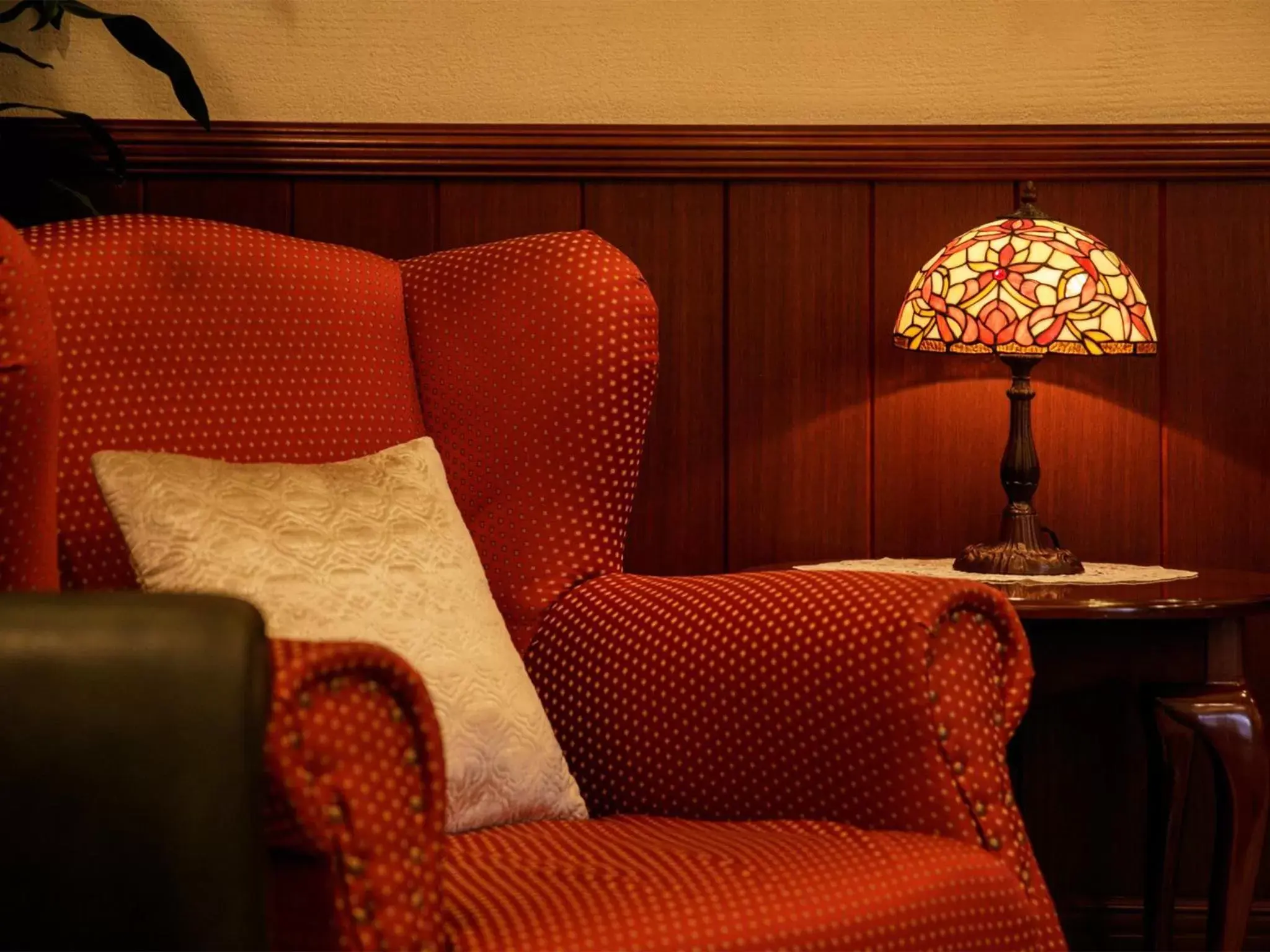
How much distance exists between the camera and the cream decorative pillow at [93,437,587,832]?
1043 mm

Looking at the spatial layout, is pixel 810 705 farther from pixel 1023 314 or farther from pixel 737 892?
pixel 1023 314

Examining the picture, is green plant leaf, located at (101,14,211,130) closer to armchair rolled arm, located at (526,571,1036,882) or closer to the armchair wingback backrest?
the armchair wingback backrest

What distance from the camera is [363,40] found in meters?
1.85

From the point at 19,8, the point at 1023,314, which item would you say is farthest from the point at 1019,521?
the point at 19,8

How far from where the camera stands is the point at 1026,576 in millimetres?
1530

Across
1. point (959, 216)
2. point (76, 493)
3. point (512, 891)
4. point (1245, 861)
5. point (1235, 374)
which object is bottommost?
point (1245, 861)

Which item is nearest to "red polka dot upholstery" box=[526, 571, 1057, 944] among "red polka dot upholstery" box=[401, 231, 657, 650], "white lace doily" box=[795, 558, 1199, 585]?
"red polka dot upholstery" box=[401, 231, 657, 650]

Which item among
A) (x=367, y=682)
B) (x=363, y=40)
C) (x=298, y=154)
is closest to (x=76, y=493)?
(x=367, y=682)

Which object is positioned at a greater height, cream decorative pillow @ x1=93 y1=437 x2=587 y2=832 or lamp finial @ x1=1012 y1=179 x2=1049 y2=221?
lamp finial @ x1=1012 y1=179 x2=1049 y2=221

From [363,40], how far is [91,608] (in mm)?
1362

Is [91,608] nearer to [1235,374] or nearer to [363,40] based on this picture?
[363,40]

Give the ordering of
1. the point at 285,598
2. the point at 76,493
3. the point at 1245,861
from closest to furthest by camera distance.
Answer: the point at 285,598, the point at 76,493, the point at 1245,861

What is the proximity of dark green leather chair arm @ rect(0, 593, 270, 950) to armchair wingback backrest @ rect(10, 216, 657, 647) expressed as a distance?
0.60 meters

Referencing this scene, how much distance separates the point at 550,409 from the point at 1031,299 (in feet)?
1.79
